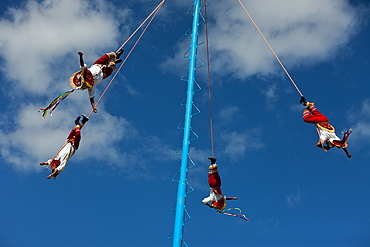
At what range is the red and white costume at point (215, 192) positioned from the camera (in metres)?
10.3

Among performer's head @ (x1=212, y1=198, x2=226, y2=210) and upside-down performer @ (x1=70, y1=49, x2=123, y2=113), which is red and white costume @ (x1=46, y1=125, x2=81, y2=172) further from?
performer's head @ (x1=212, y1=198, x2=226, y2=210)

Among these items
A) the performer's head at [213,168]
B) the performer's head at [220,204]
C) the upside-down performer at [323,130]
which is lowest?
the performer's head at [220,204]

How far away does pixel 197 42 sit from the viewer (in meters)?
12.1

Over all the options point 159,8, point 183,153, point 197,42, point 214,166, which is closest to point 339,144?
point 214,166

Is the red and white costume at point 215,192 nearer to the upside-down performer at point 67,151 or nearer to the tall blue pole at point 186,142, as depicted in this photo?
the tall blue pole at point 186,142

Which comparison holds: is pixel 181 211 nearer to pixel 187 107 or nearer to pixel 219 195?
pixel 219 195

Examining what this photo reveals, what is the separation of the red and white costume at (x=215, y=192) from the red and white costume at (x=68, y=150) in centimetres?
331

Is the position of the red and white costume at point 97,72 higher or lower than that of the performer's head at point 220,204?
higher

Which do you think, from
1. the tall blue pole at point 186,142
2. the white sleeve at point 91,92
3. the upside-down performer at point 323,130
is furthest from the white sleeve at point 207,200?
the white sleeve at point 91,92

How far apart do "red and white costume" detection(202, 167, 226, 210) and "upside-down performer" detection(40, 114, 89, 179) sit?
3.31 m

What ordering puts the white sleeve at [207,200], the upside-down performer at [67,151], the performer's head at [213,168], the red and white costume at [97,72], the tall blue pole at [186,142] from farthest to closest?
the performer's head at [213,168] < the white sleeve at [207,200] < the red and white costume at [97,72] < the upside-down performer at [67,151] < the tall blue pole at [186,142]

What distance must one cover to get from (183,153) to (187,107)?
1.34 metres

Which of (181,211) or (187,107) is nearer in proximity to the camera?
(181,211)

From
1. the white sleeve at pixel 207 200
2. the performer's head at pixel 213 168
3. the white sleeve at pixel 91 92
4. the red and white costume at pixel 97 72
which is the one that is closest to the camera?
the red and white costume at pixel 97 72
